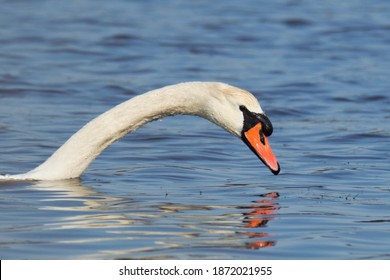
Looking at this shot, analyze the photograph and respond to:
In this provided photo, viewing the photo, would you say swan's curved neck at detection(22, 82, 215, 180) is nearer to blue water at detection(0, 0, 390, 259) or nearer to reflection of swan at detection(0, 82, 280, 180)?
reflection of swan at detection(0, 82, 280, 180)

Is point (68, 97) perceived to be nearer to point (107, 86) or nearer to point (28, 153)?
point (107, 86)

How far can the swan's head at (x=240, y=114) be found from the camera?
31.9 feet

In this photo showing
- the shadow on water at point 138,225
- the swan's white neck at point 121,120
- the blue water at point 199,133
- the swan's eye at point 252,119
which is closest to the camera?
the shadow on water at point 138,225

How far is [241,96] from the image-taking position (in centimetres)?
973

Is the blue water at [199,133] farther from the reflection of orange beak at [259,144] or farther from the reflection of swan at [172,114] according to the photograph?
the reflection of orange beak at [259,144]

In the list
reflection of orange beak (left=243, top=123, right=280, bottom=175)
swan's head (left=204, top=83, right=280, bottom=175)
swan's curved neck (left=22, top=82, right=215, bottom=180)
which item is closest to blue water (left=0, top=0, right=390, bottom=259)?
swan's curved neck (left=22, top=82, right=215, bottom=180)

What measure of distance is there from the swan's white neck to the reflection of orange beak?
21 centimetres

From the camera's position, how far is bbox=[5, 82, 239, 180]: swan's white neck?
32.6 ft

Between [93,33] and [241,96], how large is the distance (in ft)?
42.4

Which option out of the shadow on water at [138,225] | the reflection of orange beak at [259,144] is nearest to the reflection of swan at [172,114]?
the reflection of orange beak at [259,144]
